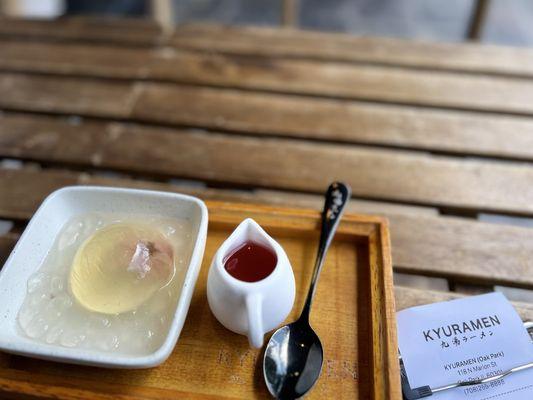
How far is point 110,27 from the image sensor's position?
1140mm

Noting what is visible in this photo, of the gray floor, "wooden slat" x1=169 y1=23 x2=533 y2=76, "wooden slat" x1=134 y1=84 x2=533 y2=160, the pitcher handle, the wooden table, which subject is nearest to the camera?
the pitcher handle

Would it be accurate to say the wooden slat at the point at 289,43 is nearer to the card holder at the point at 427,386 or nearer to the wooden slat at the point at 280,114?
the wooden slat at the point at 280,114

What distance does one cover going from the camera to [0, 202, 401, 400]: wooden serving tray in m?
0.49

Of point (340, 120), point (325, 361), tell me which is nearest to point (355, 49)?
Answer: point (340, 120)

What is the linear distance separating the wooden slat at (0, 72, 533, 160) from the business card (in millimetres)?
341

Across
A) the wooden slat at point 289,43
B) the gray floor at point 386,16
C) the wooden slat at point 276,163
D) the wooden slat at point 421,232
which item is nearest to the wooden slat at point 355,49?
the wooden slat at point 289,43

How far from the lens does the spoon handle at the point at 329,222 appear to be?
569 millimetres

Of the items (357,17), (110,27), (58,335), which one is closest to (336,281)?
(58,335)

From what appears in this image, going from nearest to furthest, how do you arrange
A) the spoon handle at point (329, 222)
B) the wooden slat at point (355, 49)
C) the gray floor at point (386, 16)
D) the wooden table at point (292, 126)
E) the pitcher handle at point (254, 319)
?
the pitcher handle at point (254, 319) < the spoon handle at point (329, 222) < the wooden table at point (292, 126) < the wooden slat at point (355, 49) < the gray floor at point (386, 16)

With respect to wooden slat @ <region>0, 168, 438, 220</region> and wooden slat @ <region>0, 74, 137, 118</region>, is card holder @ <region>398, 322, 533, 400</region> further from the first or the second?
wooden slat @ <region>0, 74, 137, 118</region>

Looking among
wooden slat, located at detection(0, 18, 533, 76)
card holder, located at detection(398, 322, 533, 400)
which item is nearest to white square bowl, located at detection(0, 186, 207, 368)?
card holder, located at detection(398, 322, 533, 400)

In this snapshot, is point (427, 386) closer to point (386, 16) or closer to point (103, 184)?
point (103, 184)

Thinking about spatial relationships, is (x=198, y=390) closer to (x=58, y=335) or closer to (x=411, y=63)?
(x=58, y=335)

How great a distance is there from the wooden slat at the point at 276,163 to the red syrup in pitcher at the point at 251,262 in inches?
10.5
